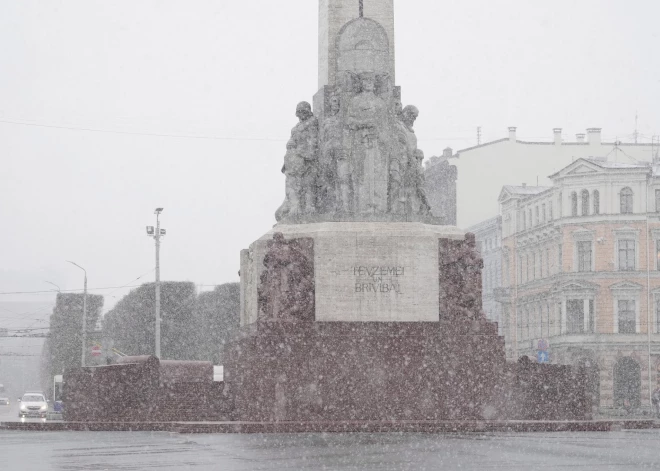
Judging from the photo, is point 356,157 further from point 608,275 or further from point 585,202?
point 585,202

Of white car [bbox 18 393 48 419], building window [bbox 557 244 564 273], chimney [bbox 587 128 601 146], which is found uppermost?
chimney [bbox 587 128 601 146]

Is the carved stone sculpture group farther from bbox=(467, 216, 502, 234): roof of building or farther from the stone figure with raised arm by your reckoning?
bbox=(467, 216, 502, 234): roof of building

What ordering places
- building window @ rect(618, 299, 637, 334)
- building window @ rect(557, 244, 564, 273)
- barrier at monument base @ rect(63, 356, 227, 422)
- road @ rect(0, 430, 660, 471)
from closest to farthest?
road @ rect(0, 430, 660, 471) < barrier at monument base @ rect(63, 356, 227, 422) < building window @ rect(618, 299, 637, 334) < building window @ rect(557, 244, 564, 273)

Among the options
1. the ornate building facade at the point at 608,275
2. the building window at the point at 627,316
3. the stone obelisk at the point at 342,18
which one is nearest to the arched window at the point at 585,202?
the ornate building facade at the point at 608,275

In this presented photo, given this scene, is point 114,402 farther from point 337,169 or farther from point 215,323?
point 215,323

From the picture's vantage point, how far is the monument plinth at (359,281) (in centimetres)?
2161

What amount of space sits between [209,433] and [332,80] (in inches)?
297

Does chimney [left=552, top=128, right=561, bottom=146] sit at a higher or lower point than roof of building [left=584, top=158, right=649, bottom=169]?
higher

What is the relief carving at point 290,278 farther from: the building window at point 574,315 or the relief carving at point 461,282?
the building window at point 574,315

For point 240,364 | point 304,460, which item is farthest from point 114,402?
point 304,460

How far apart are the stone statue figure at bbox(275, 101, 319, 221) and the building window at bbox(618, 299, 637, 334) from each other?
153 ft

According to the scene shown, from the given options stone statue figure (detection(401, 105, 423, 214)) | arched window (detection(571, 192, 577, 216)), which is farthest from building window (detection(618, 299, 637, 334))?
stone statue figure (detection(401, 105, 423, 214))

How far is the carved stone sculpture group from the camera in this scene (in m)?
24.1

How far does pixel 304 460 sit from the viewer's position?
14578 mm
